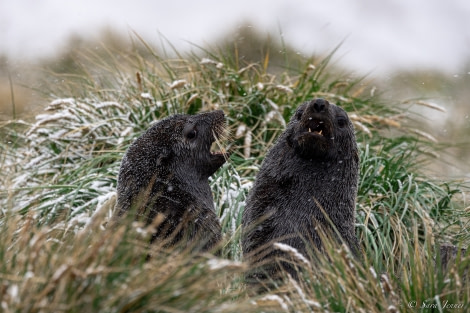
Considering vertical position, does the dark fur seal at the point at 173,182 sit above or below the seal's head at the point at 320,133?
below

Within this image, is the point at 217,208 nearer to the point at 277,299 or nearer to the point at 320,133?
the point at 320,133

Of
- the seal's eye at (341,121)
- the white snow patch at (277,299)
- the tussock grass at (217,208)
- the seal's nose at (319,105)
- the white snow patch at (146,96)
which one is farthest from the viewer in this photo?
the white snow patch at (146,96)

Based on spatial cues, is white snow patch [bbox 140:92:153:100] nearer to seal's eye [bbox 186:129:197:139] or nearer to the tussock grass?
the tussock grass

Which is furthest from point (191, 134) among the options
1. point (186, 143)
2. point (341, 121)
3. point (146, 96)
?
point (146, 96)

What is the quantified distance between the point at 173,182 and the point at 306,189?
2.62ft

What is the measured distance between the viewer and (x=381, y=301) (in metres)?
3.51

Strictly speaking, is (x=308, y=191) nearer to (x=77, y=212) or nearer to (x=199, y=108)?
(x=77, y=212)

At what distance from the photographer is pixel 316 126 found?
446 cm

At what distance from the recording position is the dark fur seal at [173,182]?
4336 mm

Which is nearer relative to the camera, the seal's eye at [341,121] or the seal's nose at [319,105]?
the seal's nose at [319,105]

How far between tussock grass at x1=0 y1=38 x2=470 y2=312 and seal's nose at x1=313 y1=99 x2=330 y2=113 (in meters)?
0.88

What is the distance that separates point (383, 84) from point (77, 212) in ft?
42.4

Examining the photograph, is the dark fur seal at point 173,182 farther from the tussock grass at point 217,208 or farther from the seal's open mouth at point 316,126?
the seal's open mouth at point 316,126

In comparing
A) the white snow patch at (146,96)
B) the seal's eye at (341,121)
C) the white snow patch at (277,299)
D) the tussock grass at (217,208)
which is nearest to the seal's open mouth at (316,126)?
the seal's eye at (341,121)
